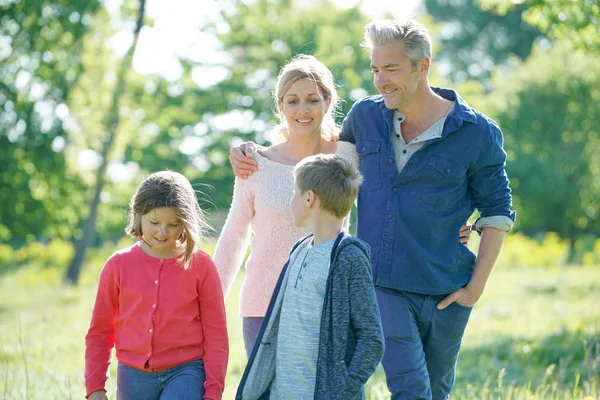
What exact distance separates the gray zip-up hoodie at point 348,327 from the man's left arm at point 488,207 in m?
0.94

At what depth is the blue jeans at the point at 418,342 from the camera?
4262mm

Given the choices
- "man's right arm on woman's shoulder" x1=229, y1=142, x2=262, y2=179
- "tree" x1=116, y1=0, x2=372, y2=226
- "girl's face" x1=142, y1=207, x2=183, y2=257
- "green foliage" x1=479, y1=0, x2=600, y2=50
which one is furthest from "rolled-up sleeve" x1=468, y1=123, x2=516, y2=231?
"tree" x1=116, y1=0, x2=372, y2=226

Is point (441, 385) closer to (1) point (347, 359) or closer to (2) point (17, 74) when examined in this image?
(1) point (347, 359)

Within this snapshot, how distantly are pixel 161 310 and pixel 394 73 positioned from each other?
5.28ft

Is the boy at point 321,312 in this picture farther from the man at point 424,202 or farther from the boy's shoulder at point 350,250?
the man at point 424,202

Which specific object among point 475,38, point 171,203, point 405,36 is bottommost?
point 171,203

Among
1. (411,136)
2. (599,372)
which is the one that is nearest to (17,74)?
(599,372)

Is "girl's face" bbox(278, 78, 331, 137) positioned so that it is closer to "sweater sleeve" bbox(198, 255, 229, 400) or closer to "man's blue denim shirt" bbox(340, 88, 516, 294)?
"man's blue denim shirt" bbox(340, 88, 516, 294)

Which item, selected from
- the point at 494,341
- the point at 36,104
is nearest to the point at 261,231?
the point at 494,341

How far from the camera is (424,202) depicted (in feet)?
14.7

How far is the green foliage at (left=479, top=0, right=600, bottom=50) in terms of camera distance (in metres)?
10.4

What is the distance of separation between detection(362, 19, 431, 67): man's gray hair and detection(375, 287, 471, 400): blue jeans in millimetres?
1181

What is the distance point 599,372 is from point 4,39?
1767cm

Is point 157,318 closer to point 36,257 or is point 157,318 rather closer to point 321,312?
point 321,312
